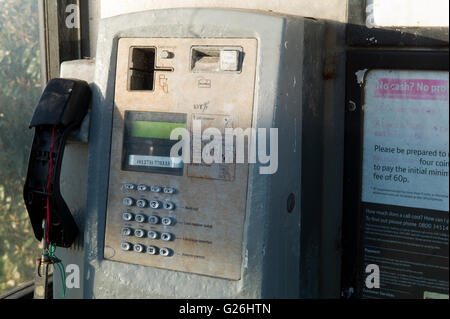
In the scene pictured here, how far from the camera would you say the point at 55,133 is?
5.59 ft

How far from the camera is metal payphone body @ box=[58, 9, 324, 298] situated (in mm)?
1531

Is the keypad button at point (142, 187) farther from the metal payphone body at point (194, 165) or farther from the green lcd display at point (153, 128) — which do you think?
the green lcd display at point (153, 128)

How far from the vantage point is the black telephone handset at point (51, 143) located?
5.55 feet

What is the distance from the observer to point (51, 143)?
171 centimetres

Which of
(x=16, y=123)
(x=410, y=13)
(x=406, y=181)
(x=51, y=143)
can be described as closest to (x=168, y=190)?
(x=51, y=143)

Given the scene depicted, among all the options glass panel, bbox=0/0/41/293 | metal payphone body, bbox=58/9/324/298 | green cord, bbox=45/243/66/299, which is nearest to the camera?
metal payphone body, bbox=58/9/324/298

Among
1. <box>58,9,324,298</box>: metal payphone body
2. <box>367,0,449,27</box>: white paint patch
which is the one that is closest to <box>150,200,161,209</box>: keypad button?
<box>58,9,324,298</box>: metal payphone body

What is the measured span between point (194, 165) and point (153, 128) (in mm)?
162

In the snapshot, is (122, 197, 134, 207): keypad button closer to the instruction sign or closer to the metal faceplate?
the metal faceplate

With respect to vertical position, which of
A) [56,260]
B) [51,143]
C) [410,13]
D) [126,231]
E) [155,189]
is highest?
[410,13]

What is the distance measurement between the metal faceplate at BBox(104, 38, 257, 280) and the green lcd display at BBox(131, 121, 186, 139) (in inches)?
1.2

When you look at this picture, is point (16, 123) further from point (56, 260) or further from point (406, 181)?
point (406, 181)

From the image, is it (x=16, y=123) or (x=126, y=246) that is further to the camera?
(x=16, y=123)

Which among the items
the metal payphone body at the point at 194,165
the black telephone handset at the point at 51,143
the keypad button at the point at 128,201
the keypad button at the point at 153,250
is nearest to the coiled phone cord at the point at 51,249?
the black telephone handset at the point at 51,143
